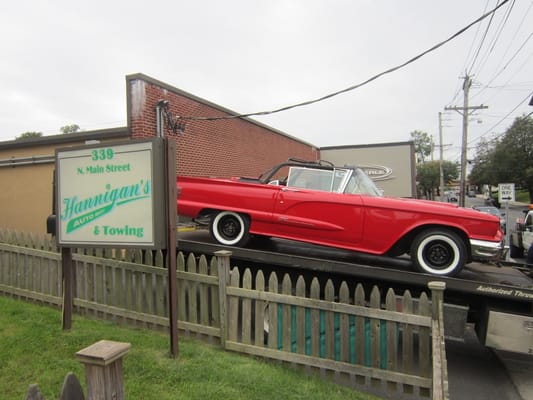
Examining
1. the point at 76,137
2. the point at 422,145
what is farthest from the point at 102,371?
the point at 422,145

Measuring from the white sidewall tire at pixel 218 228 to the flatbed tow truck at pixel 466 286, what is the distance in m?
0.27

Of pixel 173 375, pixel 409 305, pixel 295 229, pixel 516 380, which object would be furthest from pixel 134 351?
pixel 516 380

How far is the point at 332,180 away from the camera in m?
5.32

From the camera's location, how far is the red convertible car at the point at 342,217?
4574 mm

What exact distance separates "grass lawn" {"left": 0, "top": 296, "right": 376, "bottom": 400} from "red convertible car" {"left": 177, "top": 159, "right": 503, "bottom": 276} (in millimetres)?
1732

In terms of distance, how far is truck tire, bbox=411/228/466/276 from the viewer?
14.9 feet

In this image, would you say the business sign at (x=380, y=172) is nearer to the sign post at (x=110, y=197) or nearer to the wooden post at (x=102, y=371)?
the sign post at (x=110, y=197)

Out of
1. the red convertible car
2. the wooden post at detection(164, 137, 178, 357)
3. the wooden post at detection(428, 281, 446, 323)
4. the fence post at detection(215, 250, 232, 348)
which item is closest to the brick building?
the red convertible car

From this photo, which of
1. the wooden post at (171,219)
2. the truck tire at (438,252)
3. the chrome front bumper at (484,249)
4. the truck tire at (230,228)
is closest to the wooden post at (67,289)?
the wooden post at (171,219)

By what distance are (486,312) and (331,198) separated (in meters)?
2.25

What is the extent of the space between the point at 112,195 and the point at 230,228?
1.89 meters

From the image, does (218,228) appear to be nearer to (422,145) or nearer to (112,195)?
(112,195)

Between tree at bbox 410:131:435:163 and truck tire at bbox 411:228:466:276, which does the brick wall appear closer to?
truck tire at bbox 411:228:466:276

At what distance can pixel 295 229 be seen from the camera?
512cm
